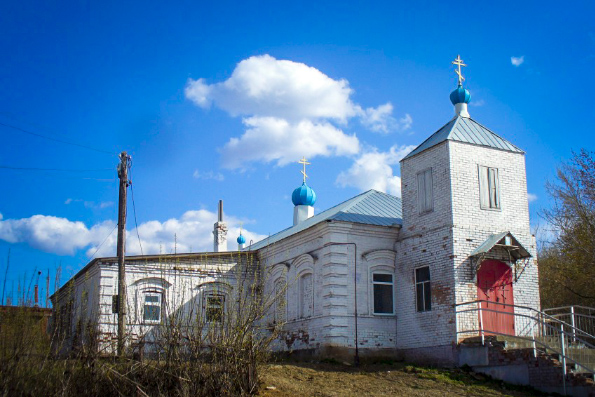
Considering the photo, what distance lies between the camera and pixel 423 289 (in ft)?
57.1

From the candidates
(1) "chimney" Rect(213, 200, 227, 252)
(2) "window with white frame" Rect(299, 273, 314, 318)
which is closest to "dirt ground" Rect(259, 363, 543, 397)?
(2) "window with white frame" Rect(299, 273, 314, 318)

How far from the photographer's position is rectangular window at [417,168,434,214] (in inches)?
695

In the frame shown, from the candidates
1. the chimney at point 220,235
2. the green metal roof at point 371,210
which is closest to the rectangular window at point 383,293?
the green metal roof at point 371,210

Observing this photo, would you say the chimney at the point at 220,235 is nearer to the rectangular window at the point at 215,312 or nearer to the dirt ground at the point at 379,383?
the dirt ground at the point at 379,383

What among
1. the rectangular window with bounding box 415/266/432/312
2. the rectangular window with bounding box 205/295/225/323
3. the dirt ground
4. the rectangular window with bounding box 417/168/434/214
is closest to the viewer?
the rectangular window with bounding box 205/295/225/323

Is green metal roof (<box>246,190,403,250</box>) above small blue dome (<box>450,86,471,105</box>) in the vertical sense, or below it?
below

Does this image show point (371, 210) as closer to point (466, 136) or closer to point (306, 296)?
point (306, 296)

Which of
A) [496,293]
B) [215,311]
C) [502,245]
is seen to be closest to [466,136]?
[502,245]

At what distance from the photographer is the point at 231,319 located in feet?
36.1

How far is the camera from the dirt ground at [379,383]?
481 inches

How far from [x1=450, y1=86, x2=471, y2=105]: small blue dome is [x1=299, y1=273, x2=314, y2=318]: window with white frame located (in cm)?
679

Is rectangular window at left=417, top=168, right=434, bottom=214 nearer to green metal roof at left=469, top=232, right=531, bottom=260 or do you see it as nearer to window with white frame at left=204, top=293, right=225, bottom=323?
green metal roof at left=469, top=232, right=531, bottom=260

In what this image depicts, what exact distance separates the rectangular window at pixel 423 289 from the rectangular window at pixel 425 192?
1.63m

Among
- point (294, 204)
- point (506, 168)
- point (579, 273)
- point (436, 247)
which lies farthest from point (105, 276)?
point (579, 273)
